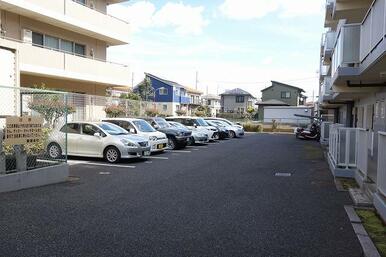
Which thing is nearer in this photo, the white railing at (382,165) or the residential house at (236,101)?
the white railing at (382,165)

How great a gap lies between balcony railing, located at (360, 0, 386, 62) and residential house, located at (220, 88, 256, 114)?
63045 millimetres

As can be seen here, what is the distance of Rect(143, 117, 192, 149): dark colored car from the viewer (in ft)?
58.3

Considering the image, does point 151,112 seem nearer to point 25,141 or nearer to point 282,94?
point 25,141

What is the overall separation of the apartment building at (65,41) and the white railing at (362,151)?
1297 centimetres

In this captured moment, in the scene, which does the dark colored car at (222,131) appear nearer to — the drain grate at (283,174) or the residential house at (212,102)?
the drain grate at (283,174)

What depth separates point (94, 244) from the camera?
4.86m

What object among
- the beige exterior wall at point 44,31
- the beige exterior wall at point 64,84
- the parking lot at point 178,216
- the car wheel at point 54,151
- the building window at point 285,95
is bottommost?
the parking lot at point 178,216

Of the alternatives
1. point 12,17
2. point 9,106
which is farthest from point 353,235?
point 12,17

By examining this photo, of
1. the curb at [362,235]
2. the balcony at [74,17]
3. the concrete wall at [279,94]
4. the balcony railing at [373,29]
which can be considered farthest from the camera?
the concrete wall at [279,94]

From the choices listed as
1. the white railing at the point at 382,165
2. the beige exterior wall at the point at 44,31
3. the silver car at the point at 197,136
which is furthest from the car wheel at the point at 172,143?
the white railing at the point at 382,165

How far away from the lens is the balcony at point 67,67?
58.0 ft

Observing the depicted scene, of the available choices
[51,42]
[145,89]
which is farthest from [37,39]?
[145,89]

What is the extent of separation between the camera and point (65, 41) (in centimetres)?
2105

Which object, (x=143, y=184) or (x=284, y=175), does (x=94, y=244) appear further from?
(x=284, y=175)
